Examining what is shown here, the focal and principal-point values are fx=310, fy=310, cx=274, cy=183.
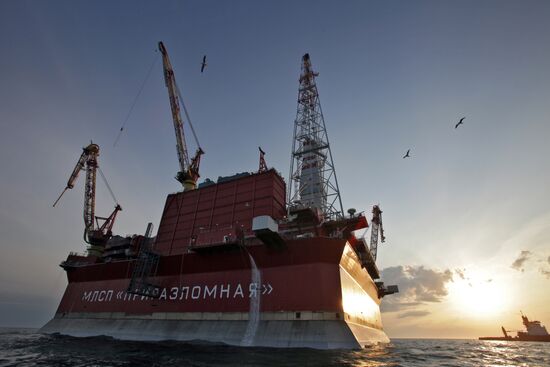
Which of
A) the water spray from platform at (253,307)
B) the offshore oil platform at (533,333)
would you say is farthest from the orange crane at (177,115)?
the offshore oil platform at (533,333)

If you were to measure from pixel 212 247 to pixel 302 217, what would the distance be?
1003 centimetres

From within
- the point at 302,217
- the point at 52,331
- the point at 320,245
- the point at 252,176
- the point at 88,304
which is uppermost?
the point at 252,176

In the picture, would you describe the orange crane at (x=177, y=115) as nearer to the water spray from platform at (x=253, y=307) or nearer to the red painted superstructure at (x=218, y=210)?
the red painted superstructure at (x=218, y=210)

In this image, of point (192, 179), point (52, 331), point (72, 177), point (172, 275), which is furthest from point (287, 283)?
point (72, 177)

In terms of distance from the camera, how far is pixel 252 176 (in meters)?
38.9

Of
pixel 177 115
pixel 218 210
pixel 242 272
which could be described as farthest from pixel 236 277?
pixel 177 115

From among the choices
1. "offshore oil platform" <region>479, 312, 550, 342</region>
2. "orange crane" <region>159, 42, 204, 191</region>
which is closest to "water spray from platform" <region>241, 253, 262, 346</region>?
"orange crane" <region>159, 42, 204, 191</region>

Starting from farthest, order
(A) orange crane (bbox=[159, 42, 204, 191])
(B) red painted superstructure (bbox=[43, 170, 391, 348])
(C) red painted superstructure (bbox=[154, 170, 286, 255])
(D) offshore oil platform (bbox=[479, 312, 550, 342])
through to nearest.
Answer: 1. (D) offshore oil platform (bbox=[479, 312, 550, 342])
2. (A) orange crane (bbox=[159, 42, 204, 191])
3. (C) red painted superstructure (bbox=[154, 170, 286, 255])
4. (B) red painted superstructure (bbox=[43, 170, 391, 348])

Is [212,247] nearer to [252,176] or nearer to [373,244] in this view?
[252,176]

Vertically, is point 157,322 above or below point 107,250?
below

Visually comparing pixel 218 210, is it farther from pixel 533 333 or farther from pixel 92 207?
pixel 533 333

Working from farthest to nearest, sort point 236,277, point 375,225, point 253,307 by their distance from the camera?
point 375,225 → point 236,277 → point 253,307

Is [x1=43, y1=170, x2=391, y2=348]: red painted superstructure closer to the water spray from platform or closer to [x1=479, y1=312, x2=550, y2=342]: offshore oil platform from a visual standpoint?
the water spray from platform

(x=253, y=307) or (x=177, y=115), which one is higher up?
(x=177, y=115)
